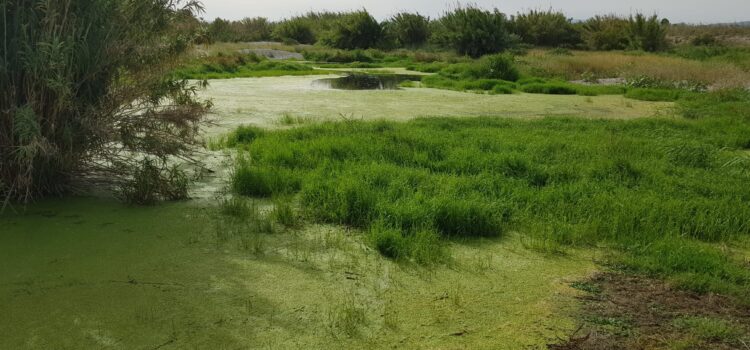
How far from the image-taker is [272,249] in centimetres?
318

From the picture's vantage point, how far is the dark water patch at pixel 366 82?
40.3 feet

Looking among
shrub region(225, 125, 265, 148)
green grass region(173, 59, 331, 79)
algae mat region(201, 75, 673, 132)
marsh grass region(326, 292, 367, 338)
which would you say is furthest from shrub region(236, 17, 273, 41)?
marsh grass region(326, 292, 367, 338)

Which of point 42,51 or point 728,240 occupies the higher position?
point 42,51

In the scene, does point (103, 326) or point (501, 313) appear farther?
point (501, 313)

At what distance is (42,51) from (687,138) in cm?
597

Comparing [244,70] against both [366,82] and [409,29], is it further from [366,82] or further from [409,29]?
[409,29]

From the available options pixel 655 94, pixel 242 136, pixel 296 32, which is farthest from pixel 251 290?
pixel 296 32

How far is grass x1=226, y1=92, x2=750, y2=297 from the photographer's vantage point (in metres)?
3.29

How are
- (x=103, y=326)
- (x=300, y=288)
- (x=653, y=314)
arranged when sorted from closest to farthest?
1. (x=103, y=326)
2. (x=653, y=314)
3. (x=300, y=288)

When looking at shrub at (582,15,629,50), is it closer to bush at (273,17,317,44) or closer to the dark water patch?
the dark water patch

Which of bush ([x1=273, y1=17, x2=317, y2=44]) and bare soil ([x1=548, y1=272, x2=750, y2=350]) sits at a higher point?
bush ([x1=273, y1=17, x2=317, y2=44])

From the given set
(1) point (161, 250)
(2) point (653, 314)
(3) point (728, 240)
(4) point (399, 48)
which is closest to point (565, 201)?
(3) point (728, 240)

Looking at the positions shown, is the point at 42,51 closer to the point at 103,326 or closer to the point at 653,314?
the point at 103,326

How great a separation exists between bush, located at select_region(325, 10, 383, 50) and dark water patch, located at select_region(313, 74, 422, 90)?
461 inches
